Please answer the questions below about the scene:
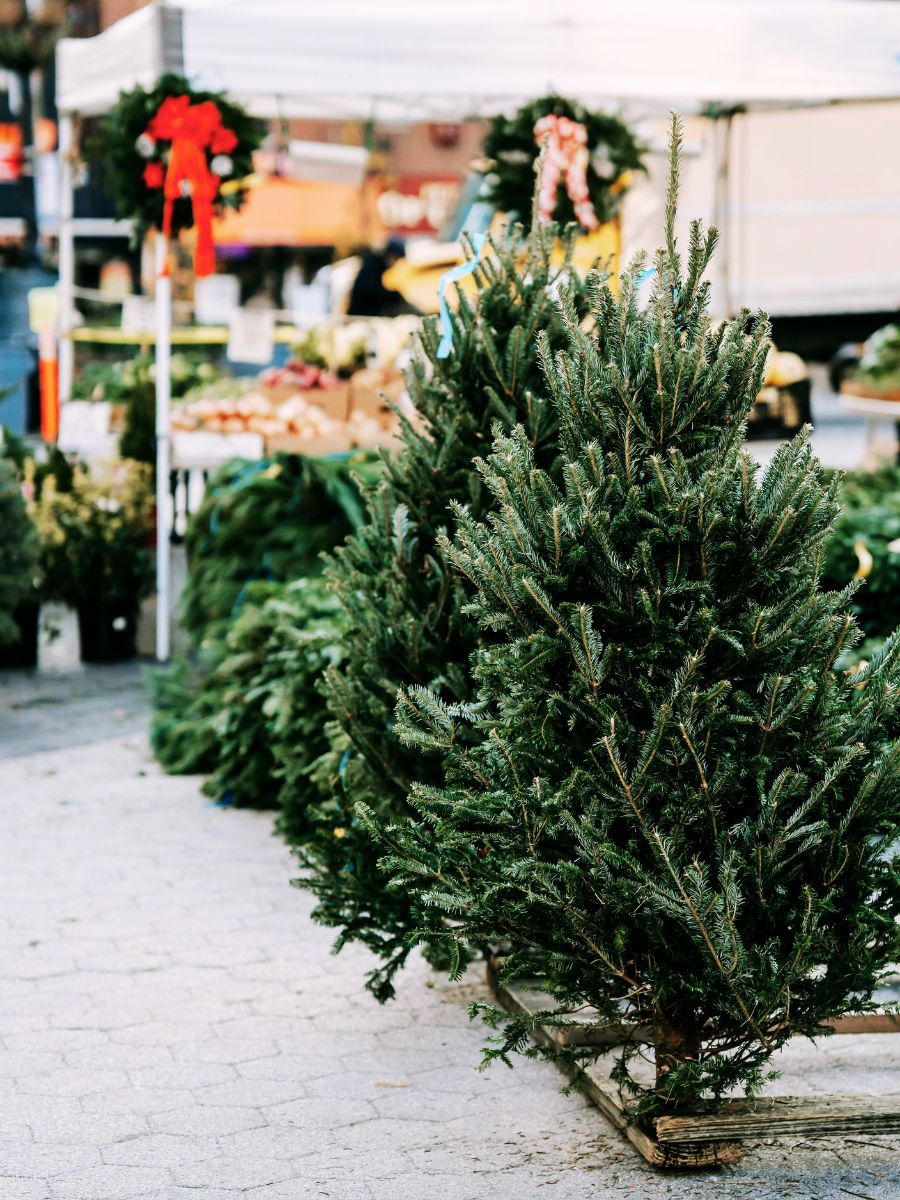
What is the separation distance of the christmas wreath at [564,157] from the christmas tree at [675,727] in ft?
20.1

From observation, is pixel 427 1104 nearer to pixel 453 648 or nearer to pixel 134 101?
pixel 453 648

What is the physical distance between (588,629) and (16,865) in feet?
11.0

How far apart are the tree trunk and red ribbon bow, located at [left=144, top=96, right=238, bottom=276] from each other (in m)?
5.95

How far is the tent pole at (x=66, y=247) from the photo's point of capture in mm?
10422

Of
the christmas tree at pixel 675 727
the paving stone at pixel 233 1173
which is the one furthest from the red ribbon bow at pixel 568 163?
the paving stone at pixel 233 1173

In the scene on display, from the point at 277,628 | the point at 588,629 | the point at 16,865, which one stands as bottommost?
the point at 16,865

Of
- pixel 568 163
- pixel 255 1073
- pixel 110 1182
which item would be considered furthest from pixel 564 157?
pixel 110 1182

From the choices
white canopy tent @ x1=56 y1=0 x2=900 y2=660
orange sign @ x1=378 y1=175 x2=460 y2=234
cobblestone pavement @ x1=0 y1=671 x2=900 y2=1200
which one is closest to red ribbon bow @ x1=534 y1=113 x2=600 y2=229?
white canopy tent @ x1=56 y1=0 x2=900 y2=660

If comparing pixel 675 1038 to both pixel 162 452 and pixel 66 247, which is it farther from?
pixel 66 247

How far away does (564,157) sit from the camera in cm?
919

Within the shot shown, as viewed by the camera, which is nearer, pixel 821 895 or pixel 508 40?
pixel 821 895

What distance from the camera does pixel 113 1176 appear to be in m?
3.43

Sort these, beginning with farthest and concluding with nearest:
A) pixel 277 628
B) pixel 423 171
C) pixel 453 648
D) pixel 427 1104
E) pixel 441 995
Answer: pixel 423 171 → pixel 277 628 → pixel 441 995 → pixel 453 648 → pixel 427 1104

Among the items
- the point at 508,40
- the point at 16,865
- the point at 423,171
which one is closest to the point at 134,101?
the point at 508,40
